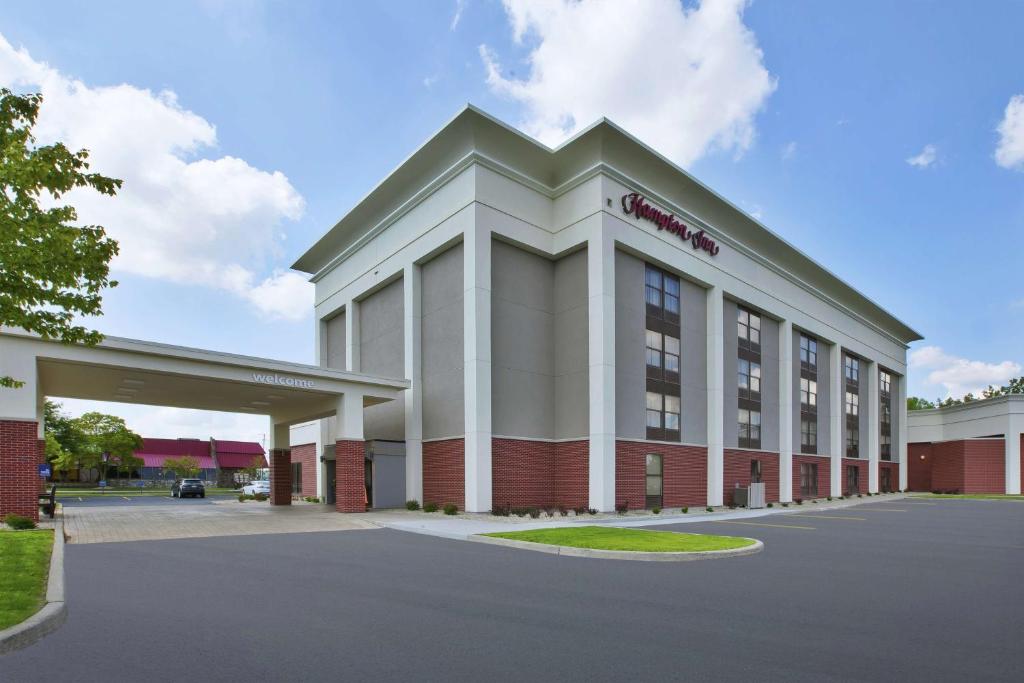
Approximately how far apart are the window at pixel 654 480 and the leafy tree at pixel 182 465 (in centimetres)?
6349

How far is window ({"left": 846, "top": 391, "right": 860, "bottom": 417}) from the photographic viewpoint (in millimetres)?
44875

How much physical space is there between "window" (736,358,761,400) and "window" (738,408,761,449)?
902 millimetres

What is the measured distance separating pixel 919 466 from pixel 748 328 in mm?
35359

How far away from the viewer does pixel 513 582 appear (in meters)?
9.59

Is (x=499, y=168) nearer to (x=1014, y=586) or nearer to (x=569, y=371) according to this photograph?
(x=569, y=371)

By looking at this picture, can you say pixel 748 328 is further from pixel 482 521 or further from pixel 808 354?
pixel 482 521

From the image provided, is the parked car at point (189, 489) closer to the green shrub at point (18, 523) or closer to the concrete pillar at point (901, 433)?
the green shrub at point (18, 523)

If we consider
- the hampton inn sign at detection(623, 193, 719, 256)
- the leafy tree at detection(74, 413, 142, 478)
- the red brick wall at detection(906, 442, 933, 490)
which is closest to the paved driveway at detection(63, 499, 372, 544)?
the hampton inn sign at detection(623, 193, 719, 256)

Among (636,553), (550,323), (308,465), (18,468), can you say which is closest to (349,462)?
(18,468)

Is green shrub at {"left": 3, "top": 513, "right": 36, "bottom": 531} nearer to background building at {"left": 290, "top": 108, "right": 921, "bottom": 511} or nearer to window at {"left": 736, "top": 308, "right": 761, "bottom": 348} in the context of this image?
background building at {"left": 290, "top": 108, "right": 921, "bottom": 511}

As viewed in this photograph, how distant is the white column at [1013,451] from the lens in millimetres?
47938

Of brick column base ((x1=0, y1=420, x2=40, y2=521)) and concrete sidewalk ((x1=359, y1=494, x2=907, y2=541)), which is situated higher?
brick column base ((x1=0, y1=420, x2=40, y2=521))

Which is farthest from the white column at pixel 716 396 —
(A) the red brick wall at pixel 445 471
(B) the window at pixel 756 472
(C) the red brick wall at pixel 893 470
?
(C) the red brick wall at pixel 893 470

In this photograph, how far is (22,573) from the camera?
893 centimetres
